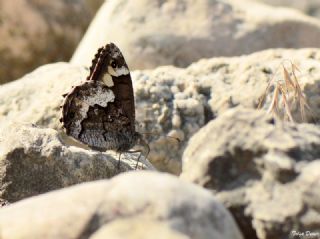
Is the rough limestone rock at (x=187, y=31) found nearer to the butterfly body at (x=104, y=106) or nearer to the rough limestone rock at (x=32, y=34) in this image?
the rough limestone rock at (x=32, y=34)

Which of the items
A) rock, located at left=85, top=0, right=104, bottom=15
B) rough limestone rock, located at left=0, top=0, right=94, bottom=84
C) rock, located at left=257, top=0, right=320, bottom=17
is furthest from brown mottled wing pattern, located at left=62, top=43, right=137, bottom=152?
rock, located at left=257, top=0, right=320, bottom=17

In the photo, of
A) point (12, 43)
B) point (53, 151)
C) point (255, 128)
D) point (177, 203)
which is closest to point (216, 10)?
point (12, 43)

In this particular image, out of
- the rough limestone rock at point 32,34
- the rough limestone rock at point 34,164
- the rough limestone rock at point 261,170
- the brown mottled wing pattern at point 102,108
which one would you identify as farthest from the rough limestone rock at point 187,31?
the rough limestone rock at point 261,170

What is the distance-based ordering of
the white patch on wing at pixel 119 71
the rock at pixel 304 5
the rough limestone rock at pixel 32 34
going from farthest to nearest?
the rock at pixel 304 5 → the rough limestone rock at pixel 32 34 → the white patch on wing at pixel 119 71

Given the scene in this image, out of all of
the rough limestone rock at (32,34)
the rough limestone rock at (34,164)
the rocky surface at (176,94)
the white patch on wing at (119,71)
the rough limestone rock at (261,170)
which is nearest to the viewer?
the rough limestone rock at (261,170)

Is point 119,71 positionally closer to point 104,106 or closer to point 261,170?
point 104,106

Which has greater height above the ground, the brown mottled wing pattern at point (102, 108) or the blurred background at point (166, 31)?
the blurred background at point (166, 31)

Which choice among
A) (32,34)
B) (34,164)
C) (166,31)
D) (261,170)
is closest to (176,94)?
(166,31)
